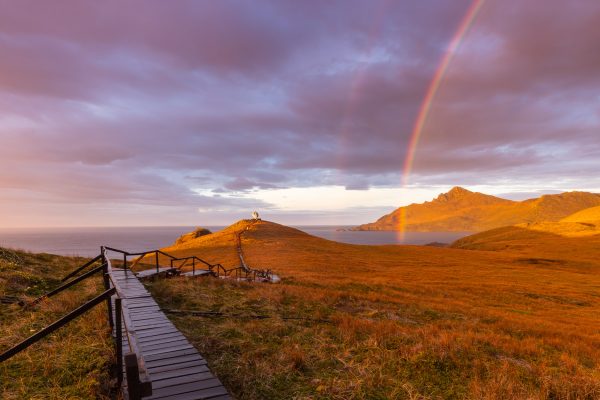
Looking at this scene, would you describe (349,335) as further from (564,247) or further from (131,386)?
(564,247)

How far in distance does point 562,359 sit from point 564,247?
286 ft

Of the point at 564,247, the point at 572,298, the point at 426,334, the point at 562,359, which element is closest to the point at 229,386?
the point at 426,334

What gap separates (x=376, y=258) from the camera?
201 ft

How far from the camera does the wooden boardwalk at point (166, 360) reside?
584 cm

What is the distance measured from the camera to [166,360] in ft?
23.4

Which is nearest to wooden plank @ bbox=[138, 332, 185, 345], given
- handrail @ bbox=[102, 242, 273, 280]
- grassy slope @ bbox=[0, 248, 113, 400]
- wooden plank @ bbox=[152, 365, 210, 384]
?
grassy slope @ bbox=[0, 248, 113, 400]

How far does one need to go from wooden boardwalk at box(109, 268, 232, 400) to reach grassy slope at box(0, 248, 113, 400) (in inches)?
24.6

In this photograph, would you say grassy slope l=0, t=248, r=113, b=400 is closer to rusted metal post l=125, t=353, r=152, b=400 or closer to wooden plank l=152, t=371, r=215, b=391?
wooden plank l=152, t=371, r=215, b=391

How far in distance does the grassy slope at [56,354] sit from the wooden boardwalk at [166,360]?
0.63 metres

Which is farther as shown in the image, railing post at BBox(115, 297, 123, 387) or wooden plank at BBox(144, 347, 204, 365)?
wooden plank at BBox(144, 347, 204, 365)

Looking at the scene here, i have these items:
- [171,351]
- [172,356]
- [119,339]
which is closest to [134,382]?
[119,339]

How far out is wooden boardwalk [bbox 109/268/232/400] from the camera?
19.1 feet

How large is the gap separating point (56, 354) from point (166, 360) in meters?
2.41

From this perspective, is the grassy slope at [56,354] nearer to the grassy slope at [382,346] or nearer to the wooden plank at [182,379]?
the wooden plank at [182,379]
